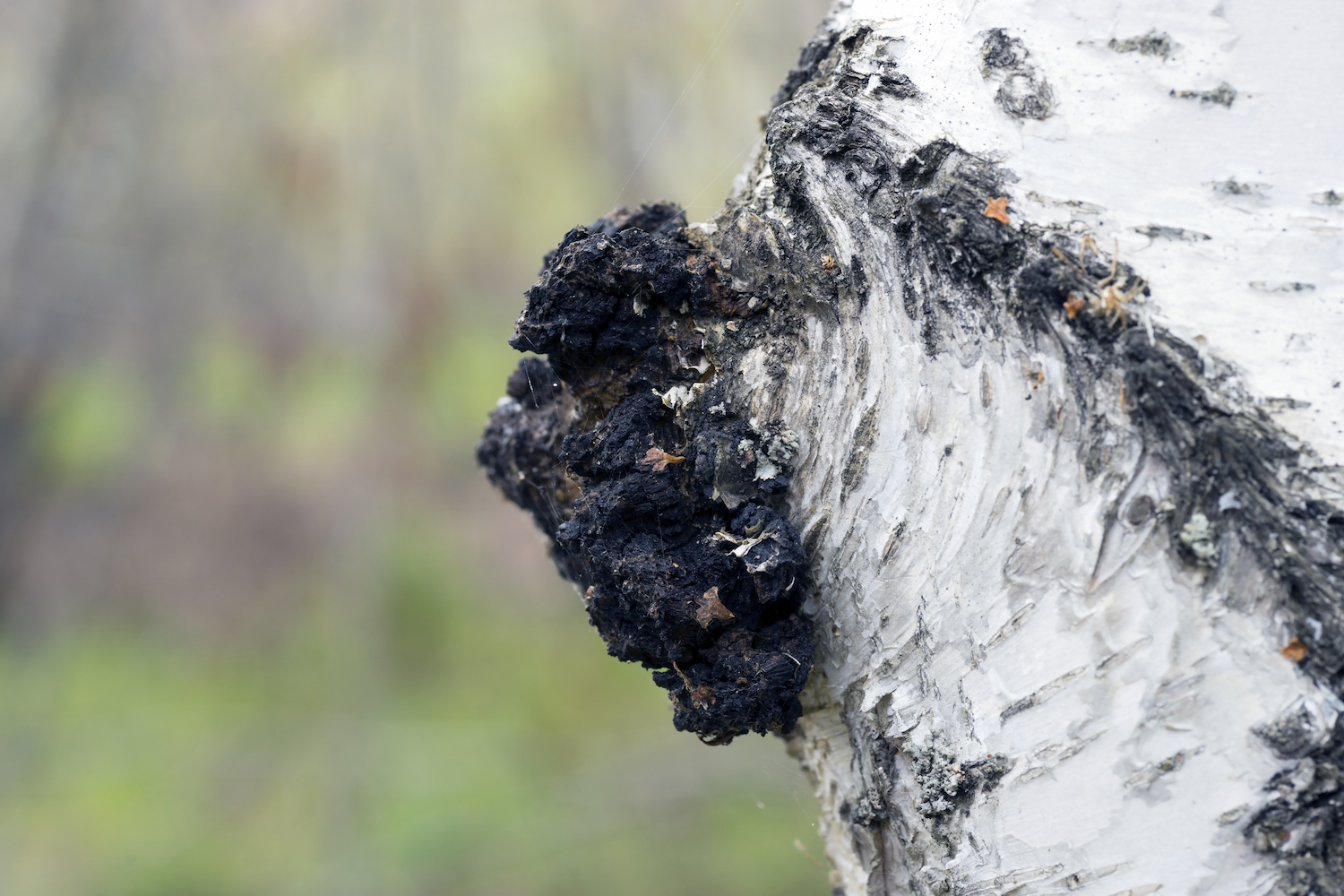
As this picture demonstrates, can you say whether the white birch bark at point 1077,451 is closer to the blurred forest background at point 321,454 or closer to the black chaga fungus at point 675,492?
the black chaga fungus at point 675,492

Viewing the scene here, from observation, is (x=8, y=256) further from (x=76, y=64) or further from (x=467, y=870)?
(x=467, y=870)

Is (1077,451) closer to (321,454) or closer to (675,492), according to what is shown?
(675,492)

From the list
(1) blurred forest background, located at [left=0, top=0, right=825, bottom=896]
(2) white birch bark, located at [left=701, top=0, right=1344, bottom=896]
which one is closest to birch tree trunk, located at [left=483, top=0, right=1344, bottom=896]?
(2) white birch bark, located at [left=701, top=0, right=1344, bottom=896]

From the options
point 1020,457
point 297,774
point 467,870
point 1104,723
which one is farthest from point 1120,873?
point 297,774

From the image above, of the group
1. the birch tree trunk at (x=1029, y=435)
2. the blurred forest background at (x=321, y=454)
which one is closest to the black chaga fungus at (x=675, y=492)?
the birch tree trunk at (x=1029, y=435)

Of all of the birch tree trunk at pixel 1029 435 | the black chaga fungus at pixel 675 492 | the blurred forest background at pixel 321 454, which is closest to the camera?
the birch tree trunk at pixel 1029 435

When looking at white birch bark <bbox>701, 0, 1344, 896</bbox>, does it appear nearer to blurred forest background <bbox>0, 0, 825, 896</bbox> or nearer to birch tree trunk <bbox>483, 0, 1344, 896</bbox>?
birch tree trunk <bbox>483, 0, 1344, 896</bbox>

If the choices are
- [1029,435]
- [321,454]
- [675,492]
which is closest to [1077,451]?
[1029,435]
